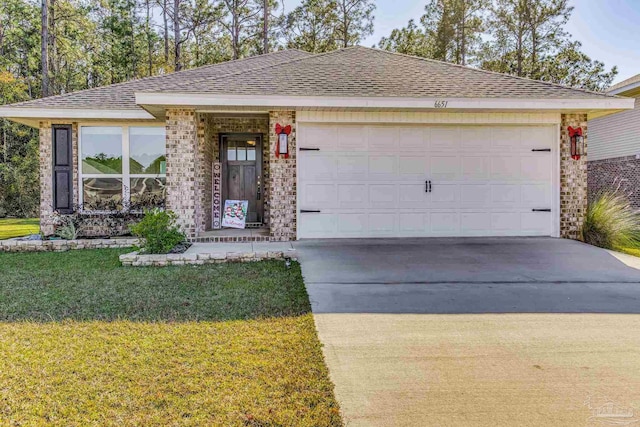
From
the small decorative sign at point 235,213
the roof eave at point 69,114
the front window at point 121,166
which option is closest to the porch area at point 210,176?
the small decorative sign at point 235,213

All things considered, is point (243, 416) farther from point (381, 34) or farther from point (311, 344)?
point (381, 34)

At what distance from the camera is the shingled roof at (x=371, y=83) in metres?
7.52

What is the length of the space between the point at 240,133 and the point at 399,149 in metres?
3.92

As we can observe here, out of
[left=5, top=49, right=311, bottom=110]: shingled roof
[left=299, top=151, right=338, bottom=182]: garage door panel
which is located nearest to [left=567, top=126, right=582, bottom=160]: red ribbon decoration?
[left=299, top=151, right=338, bottom=182]: garage door panel

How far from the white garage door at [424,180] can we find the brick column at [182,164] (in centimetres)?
195

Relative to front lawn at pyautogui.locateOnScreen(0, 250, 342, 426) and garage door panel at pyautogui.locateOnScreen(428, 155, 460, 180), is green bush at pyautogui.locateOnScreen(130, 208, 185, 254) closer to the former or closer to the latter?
front lawn at pyautogui.locateOnScreen(0, 250, 342, 426)

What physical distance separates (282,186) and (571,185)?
5.55 m

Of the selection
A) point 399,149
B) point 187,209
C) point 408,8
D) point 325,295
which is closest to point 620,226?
point 399,149

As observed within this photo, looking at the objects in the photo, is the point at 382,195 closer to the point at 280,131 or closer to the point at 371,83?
the point at 371,83

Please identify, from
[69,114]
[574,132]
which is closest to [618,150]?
[574,132]

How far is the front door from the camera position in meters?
10.1

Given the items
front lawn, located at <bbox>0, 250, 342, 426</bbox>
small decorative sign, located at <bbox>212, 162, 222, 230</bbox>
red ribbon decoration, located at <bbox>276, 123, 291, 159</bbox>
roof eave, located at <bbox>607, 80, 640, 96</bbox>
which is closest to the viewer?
front lawn, located at <bbox>0, 250, 342, 426</bbox>

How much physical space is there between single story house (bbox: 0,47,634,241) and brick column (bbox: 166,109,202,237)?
2 centimetres

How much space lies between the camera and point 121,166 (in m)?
9.46
